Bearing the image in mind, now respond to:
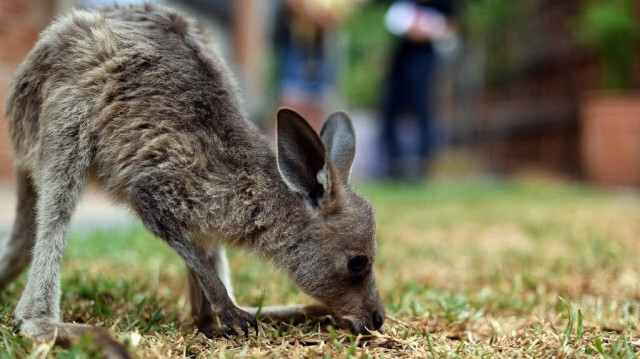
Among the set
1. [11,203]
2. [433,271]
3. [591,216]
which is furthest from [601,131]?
[11,203]

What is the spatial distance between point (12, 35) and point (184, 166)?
461 centimetres

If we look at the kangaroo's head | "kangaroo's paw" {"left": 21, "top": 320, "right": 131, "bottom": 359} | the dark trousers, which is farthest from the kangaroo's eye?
the dark trousers

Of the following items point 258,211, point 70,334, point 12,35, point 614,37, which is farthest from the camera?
point 614,37

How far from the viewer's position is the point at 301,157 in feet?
8.39

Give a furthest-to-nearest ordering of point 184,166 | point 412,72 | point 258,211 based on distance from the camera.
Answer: point 412,72 → point 258,211 → point 184,166

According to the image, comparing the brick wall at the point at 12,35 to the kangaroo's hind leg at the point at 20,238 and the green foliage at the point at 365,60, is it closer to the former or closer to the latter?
the kangaroo's hind leg at the point at 20,238

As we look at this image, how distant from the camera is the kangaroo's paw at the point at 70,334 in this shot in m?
1.82

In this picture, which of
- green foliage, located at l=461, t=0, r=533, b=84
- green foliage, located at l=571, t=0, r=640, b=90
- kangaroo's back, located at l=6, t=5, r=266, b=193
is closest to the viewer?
kangaroo's back, located at l=6, t=5, r=266, b=193

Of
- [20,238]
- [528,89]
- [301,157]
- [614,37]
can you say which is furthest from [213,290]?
[528,89]

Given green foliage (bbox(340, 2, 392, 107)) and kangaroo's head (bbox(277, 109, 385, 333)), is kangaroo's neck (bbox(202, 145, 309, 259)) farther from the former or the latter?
green foliage (bbox(340, 2, 392, 107))

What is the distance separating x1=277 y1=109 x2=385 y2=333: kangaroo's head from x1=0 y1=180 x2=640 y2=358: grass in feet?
0.44

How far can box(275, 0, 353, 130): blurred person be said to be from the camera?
53.2 feet

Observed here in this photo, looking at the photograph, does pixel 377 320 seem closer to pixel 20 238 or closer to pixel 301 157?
pixel 301 157

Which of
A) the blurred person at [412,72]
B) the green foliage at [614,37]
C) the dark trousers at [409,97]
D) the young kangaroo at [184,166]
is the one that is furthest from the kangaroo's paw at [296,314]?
the green foliage at [614,37]
